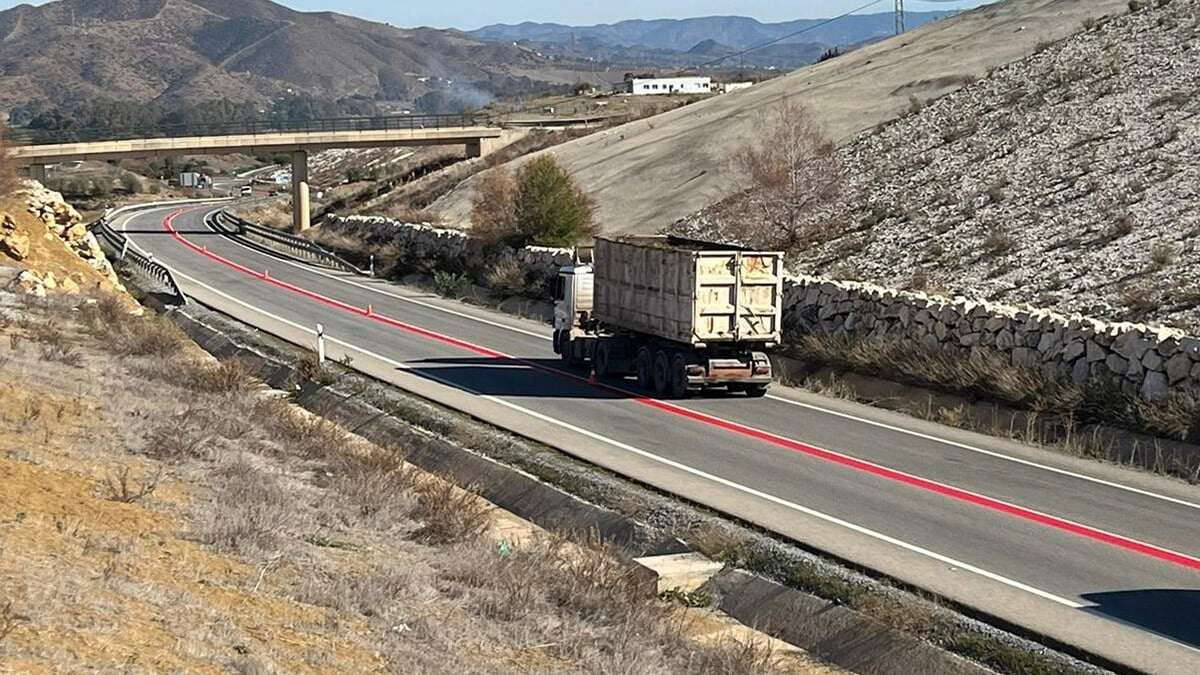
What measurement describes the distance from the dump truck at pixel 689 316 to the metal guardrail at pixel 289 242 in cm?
2866

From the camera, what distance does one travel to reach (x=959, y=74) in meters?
60.3

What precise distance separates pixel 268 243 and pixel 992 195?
3922cm

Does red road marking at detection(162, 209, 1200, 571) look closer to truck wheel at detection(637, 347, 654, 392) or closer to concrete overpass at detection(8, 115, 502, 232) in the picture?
truck wheel at detection(637, 347, 654, 392)

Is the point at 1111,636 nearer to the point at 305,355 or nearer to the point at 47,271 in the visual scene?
the point at 305,355

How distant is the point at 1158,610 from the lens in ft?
44.0

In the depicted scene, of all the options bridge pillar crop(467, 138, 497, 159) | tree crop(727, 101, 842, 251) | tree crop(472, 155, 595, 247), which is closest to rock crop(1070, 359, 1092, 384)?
tree crop(727, 101, 842, 251)

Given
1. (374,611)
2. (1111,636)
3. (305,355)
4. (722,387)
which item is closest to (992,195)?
(722,387)

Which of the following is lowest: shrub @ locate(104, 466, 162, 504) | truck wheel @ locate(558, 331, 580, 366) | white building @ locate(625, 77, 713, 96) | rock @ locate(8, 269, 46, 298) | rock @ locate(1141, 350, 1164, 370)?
truck wheel @ locate(558, 331, 580, 366)

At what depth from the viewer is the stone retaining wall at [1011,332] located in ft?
70.5

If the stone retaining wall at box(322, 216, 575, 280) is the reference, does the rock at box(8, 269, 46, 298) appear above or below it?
above

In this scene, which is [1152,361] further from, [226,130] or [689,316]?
[226,130]

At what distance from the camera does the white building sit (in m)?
137

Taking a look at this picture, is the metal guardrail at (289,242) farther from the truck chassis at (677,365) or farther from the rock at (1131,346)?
the rock at (1131,346)

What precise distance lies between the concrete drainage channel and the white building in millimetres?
112144
